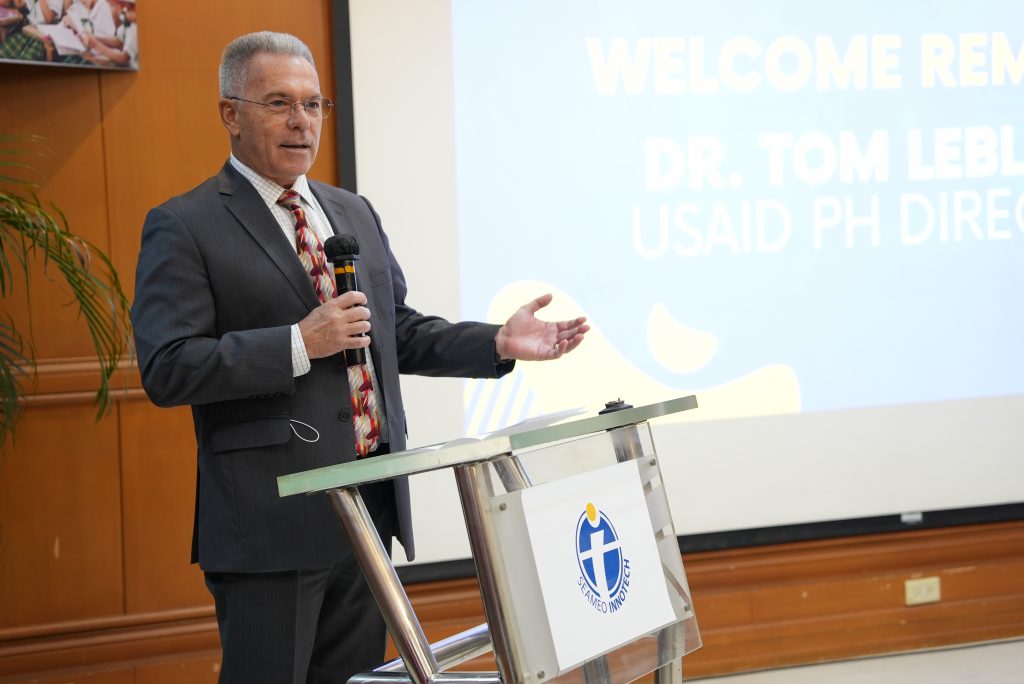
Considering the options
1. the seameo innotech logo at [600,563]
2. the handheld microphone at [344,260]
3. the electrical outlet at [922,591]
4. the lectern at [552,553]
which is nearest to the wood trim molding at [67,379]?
the handheld microphone at [344,260]

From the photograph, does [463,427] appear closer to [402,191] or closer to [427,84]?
[402,191]

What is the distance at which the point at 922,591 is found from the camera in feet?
12.5

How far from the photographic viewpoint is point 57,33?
2.87 metres

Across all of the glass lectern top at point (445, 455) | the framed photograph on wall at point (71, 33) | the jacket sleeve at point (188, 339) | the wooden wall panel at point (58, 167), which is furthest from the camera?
the wooden wall panel at point (58, 167)

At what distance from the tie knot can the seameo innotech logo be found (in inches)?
33.5

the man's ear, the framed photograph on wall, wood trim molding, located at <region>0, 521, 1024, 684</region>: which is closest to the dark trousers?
the man's ear

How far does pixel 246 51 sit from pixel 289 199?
0.27m

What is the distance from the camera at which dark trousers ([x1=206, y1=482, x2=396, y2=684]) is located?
6.10ft

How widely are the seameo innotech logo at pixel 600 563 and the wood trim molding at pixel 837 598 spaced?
6.37 feet

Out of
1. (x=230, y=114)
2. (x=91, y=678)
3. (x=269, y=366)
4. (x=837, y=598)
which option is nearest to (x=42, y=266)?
(x=91, y=678)

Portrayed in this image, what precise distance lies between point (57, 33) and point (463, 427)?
5.18 ft

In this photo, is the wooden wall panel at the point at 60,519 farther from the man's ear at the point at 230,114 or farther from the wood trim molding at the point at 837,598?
the man's ear at the point at 230,114

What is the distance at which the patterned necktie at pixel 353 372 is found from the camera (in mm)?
1972

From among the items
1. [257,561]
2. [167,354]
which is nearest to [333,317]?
[167,354]
